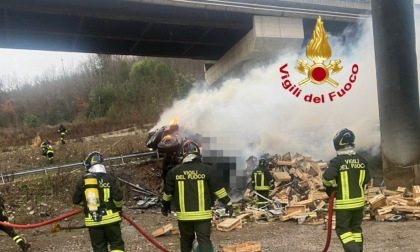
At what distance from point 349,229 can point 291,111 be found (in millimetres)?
11951

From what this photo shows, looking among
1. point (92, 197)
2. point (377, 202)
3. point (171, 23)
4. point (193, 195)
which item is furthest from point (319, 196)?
point (171, 23)

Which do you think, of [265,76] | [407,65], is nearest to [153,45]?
[265,76]

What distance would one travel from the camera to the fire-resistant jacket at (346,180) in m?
5.08

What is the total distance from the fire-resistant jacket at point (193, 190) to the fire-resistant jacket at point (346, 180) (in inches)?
58.4

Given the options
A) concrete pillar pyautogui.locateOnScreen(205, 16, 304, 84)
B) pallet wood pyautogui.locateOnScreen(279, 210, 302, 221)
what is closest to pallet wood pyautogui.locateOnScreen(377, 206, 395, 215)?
pallet wood pyautogui.locateOnScreen(279, 210, 302, 221)

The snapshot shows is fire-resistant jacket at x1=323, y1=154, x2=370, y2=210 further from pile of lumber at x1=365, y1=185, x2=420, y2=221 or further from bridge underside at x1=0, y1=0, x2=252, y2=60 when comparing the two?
bridge underside at x1=0, y1=0, x2=252, y2=60

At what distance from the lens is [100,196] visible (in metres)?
5.16

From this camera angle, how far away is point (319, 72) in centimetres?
1684

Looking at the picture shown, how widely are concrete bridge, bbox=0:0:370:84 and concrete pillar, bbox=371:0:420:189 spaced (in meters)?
7.21

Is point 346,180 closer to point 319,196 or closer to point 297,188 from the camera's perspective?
point 319,196

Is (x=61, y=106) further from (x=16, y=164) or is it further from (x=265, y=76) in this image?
(x=265, y=76)

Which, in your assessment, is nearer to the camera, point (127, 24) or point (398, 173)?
point (398, 173)

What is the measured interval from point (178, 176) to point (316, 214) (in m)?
4.63

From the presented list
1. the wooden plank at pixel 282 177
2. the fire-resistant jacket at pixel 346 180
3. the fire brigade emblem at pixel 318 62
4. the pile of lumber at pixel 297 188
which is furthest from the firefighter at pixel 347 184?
the fire brigade emblem at pixel 318 62
